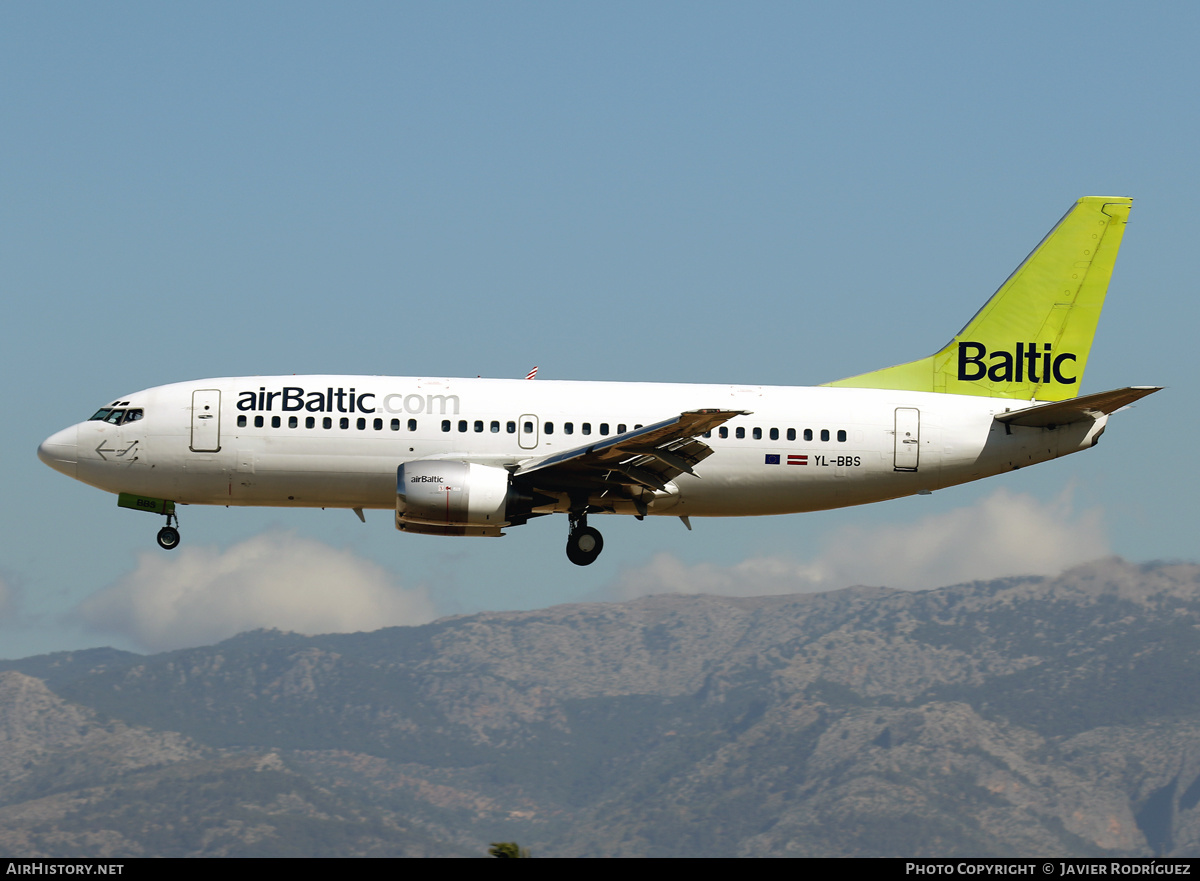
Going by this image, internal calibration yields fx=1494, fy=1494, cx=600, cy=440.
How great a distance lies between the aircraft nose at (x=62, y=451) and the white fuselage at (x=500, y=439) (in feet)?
0.19

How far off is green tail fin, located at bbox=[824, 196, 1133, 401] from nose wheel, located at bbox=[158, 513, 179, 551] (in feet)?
67.4

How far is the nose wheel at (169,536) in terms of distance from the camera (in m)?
42.8

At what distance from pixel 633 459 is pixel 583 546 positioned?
12.0 ft

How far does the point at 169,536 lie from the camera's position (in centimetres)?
4300

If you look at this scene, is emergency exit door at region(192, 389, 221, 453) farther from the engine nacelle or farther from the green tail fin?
the green tail fin

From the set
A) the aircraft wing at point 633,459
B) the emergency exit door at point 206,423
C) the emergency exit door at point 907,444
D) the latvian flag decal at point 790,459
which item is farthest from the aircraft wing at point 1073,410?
the emergency exit door at point 206,423

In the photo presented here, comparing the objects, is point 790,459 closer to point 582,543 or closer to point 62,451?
point 582,543

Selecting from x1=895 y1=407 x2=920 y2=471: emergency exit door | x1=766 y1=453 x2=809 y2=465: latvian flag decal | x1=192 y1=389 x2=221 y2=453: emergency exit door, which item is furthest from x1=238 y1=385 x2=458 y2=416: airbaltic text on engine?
x1=895 y1=407 x2=920 y2=471: emergency exit door

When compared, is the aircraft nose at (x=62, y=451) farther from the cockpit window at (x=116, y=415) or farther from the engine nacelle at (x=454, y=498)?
the engine nacelle at (x=454, y=498)

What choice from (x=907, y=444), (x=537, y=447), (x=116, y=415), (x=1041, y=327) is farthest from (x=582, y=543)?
(x=1041, y=327)

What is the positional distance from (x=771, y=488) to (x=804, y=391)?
10.6 ft

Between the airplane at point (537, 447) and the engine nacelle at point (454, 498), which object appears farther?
the airplane at point (537, 447)
